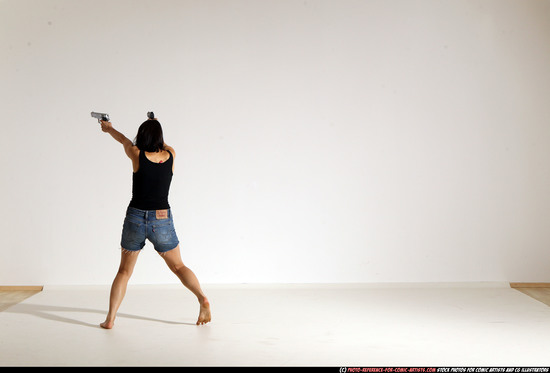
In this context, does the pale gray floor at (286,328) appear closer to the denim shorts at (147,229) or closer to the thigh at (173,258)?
the thigh at (173,258)

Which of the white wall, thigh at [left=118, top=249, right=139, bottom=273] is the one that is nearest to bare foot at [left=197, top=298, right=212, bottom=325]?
thigh at [left=118, top=249, right=139, bottom=273]

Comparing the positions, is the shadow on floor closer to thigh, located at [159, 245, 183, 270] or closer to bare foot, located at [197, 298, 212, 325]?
bare foot, located at [197, 298, 212, 325]

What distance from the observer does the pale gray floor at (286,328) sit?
3.19 metres

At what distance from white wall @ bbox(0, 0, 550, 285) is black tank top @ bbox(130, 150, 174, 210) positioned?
1.44 metres

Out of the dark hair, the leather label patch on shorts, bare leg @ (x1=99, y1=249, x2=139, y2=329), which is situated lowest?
bare leg @ (x1=99, y1=249, x2=139, y2=329)

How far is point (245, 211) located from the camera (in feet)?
17.4

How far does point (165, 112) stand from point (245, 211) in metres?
1.08

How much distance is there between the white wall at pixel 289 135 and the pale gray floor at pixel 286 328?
34 centimetres

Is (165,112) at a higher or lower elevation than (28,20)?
lower

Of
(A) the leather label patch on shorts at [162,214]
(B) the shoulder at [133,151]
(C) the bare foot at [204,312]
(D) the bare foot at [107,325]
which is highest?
(B) the shoulder at [133,151]

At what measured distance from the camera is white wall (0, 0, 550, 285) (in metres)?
5.27

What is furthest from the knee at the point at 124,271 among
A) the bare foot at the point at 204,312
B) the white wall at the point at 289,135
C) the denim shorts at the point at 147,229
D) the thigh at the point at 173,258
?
the white wall at the point at 289,135

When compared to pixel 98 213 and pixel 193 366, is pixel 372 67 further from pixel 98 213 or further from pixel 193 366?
pixel 193 366

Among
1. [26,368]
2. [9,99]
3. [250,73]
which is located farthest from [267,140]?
[26,368]
